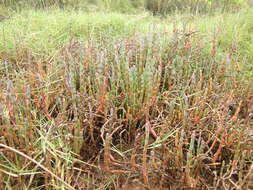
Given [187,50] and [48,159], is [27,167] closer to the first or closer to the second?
[48,159]

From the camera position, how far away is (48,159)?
3.05 feet

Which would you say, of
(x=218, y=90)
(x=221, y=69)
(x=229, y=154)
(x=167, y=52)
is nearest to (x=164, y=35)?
(x=167, y=52)

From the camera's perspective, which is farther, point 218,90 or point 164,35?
point 164,35

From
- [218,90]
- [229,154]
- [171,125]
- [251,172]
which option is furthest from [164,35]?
[251,172]

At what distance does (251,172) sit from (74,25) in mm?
2607

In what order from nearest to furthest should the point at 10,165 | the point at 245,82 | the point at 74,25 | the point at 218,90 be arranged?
the point at 10,165
the point at 218,90
the point at 245,82
the point at 74,25

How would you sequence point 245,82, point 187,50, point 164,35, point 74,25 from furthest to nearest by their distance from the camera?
point 74,25
point 164,35
point 187,50
point 245,82

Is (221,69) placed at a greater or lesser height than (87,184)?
greater

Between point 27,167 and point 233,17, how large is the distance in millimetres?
3202

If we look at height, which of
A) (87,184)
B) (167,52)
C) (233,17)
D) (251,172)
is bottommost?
(87,184)

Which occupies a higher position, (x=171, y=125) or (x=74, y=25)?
(x=74, y=25)


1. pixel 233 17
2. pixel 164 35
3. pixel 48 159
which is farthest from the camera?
pixel 233 17

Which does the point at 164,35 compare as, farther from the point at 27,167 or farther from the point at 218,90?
the point at 27,167

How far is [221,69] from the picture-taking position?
5.61 ft
